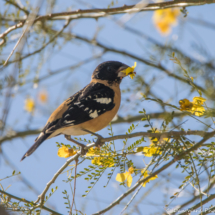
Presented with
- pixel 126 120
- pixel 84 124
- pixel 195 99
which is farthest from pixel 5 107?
pixel 126 120

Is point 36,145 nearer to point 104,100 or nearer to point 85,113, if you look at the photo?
point 85,113

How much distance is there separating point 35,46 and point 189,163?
2.59 metres

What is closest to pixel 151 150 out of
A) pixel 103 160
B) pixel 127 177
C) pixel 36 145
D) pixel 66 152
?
pixel 127 177

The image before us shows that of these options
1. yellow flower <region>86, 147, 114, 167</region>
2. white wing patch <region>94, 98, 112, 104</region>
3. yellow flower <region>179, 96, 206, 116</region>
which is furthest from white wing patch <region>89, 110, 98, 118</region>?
yellow flower <region>179, 96, 206, 116</region>

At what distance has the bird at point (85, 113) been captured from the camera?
340cm

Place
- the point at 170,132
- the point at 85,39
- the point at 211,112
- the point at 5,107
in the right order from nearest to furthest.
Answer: the point at 5,107 < the point at 211,112 < the point at 170,132 < the point at 85,39

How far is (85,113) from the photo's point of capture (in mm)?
3543

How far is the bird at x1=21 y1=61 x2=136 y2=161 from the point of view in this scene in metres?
3.40

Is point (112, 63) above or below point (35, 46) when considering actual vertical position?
above

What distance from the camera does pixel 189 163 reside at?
2.10 meters

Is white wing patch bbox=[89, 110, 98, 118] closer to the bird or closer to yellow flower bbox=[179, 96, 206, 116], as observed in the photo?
the bird

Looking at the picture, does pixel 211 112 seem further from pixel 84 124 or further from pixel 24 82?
pixel 24 82

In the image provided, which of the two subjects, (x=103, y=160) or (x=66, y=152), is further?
(x=66, y=152)

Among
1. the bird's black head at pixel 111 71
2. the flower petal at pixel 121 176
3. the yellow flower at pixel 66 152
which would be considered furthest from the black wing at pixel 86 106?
the flower petal at pixel 121 176
